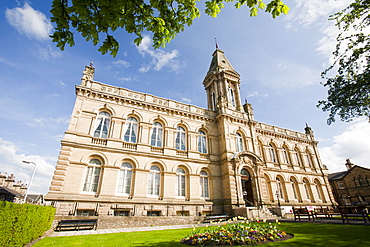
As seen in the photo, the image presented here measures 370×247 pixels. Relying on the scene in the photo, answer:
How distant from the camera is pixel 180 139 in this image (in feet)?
64.9

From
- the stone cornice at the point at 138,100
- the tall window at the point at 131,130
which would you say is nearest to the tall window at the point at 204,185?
the stone cornice at the point at 138,100

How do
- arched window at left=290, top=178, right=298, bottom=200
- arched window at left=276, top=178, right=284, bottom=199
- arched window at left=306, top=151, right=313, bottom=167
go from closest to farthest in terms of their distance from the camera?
arched window at left=276, top=178, right=284, bottom=199 → arched window at left=290, top=178, right=298, bottom=200 → arched window at left=306, top=151, right=313, bottom=167

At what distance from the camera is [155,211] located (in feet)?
51.9

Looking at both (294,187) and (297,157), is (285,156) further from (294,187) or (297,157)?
(294,187)

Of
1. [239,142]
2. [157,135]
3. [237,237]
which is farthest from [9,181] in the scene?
[237,237]

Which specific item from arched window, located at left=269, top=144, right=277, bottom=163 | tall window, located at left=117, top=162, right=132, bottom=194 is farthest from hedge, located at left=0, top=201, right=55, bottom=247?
arched window, located at left=269, top=144, right=277, bottom=163

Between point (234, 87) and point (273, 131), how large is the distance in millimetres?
8391

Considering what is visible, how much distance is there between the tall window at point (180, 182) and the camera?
1758cm

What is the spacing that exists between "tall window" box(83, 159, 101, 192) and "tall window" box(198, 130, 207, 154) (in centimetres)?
1015

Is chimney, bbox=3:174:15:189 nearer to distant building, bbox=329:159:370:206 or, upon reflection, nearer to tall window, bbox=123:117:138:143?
tall window, bbox=123:117:138:143

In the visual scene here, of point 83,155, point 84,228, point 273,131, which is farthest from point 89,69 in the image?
point 273,131

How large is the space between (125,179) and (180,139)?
266 inches

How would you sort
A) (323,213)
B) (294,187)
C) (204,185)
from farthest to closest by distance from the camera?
(294,187) < (204,185) < (323,213)

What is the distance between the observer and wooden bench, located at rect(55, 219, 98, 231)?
1155 cm
